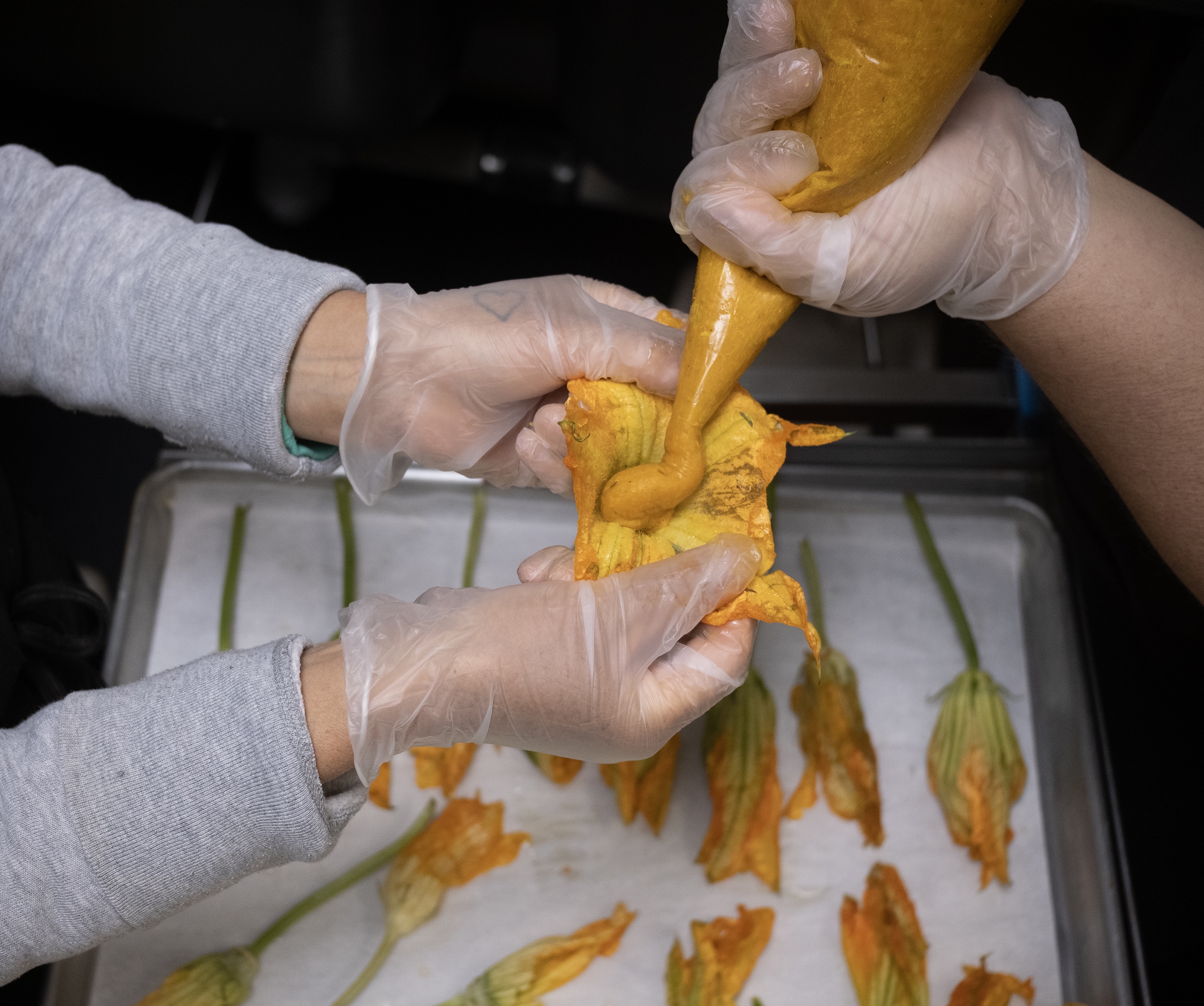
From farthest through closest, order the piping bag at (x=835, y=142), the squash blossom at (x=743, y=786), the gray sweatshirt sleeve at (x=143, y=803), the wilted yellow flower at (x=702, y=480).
Answer: 1. the squash blossom at (x=743, y=786)
2. the wilted yellow flower at (x=702, y=480)
3. the gray sweatshirt sleeve at (x=143, y=803)
4. the piping bag at (x=835, y=142)

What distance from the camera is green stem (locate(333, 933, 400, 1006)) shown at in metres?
1.06

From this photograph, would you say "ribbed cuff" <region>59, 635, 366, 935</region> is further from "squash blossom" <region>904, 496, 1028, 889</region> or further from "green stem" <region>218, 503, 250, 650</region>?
"squash blossom" <region>904, 496, 1028, 889</region>

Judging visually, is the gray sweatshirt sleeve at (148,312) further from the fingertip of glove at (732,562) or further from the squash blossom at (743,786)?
the squash blossom at (743,786)

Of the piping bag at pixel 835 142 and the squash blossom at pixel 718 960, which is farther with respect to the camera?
the squash blossom at pixel 718 960

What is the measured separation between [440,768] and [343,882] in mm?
161

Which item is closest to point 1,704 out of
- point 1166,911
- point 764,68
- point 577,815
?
point 577,815

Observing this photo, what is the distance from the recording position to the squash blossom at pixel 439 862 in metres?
1.09

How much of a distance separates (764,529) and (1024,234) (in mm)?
349

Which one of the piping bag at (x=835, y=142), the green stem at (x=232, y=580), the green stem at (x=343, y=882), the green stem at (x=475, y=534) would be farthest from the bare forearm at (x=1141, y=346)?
the green stem at (x=232, y=580)

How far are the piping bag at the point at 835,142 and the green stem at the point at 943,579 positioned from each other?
1.74ft

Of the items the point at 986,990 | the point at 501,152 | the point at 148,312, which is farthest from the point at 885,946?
the point at 501,152

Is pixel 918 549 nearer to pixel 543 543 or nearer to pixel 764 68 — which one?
pixel 543 543

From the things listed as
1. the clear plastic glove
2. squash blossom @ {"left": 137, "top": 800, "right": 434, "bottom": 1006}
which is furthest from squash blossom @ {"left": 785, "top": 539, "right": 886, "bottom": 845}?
the clear plastic glove

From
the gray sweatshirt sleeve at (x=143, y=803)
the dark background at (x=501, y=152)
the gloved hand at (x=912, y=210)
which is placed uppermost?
the dark background at (x=501, y=152)
